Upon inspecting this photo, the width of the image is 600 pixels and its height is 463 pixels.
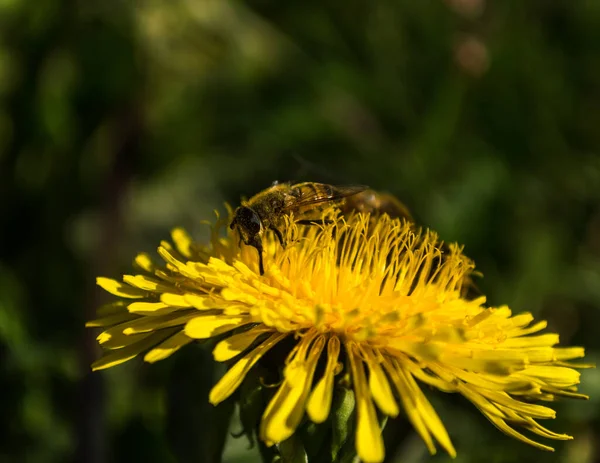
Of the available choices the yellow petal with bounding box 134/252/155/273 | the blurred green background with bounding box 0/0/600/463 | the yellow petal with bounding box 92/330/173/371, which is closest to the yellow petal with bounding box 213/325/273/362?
the yellow petal with bounding box 92/330/173/371

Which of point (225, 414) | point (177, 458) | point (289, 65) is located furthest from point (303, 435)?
point (289, 65)

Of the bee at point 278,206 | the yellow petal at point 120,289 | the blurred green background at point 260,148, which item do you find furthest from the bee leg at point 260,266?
the blurred green background at point 260,148

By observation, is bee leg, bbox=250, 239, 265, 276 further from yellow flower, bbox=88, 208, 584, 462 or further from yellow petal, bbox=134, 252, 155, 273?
yellow petal, bbox=134, 252, 155, 273

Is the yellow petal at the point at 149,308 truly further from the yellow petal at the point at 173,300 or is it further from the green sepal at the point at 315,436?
the green sepal at the point at 315,436

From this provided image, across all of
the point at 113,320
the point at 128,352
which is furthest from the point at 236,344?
the point at 113,320

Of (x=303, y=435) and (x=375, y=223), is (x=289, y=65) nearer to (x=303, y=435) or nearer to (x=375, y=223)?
(x=375, y=223)

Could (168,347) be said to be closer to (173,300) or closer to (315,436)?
(173,300)
